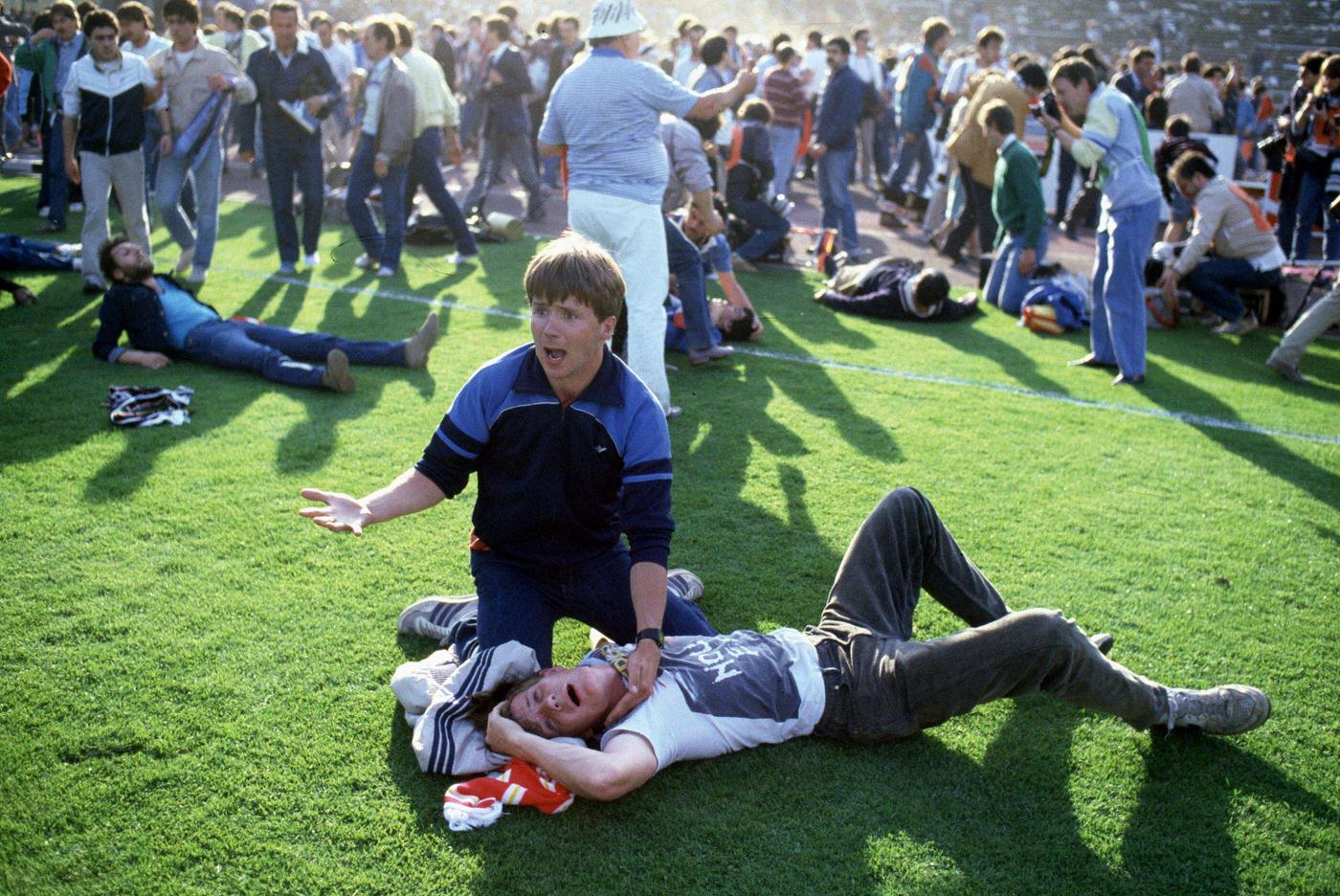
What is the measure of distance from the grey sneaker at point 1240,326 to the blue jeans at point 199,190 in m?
8.62

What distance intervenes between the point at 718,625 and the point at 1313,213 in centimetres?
993

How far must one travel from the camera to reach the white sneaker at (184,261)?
937cm

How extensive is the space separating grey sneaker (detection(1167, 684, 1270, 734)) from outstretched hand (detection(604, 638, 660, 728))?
163 centimetres

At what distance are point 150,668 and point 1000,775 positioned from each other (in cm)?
274

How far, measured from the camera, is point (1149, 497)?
17.7 ft

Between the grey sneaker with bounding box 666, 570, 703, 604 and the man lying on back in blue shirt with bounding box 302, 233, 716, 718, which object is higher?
the man lying on back in blue shirt with bounding box 302, 233, 716, 718

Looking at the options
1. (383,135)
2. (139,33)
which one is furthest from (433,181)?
(139,33)

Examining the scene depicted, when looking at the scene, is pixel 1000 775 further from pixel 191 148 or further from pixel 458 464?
pixel 191 148

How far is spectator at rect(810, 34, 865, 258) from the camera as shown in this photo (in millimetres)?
11375

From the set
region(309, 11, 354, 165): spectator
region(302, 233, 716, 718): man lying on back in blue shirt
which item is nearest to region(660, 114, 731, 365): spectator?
region(302, 233, 716, 718): man lying on back in blue shirt

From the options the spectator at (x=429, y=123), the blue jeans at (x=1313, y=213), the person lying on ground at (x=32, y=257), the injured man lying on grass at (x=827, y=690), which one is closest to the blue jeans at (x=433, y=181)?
the spectator at (x=429, y=123)

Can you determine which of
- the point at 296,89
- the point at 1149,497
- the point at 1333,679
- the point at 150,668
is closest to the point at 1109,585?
the point at 1333,679

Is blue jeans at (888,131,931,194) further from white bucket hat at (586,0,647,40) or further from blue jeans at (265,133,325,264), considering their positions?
white bucket hat at (586,0,647,40)

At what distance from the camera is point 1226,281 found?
9.12 m
